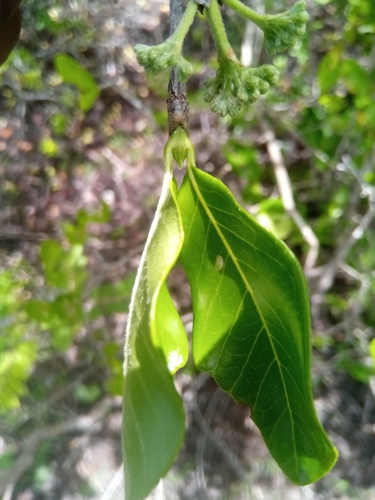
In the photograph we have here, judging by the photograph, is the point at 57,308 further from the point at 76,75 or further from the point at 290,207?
the point at 290,207

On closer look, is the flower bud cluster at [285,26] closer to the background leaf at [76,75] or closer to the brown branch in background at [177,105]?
the brown branch in background at [177,105]

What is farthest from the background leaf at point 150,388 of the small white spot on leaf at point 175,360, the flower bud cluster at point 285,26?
the flower bud cluster at point 285,26

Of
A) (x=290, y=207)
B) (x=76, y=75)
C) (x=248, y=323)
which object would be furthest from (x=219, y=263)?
(x=290, y=207)

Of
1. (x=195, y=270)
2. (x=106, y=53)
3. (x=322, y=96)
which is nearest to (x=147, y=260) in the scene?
(x=195, y=270)

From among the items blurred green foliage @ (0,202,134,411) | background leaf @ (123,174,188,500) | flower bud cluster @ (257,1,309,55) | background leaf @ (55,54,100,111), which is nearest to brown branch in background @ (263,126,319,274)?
blurred green foliage @ (0,202,134,411)

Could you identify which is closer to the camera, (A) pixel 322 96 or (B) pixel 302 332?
(B) pixel 302 332

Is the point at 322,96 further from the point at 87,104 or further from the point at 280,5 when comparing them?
the point at 87,104
